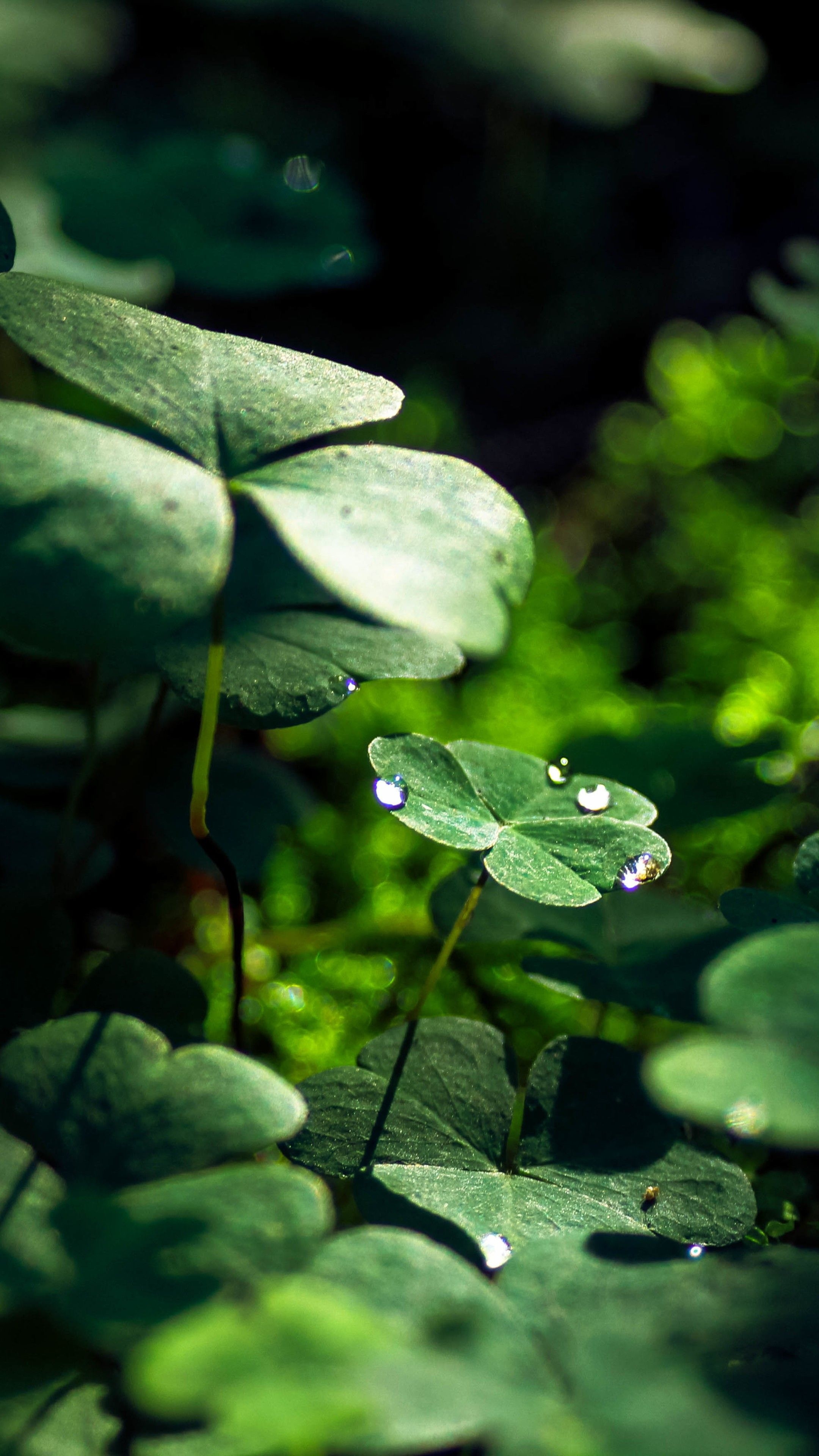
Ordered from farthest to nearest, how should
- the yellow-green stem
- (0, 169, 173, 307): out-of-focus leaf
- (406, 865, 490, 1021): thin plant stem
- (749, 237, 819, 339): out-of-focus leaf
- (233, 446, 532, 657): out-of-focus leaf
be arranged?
(0, 169, 173, 307): out-of-focus leaf → (749, 237, 819, 339): out-of-focus leaf → (406, 865, 490, 1021): thin plant stem → the yellow-green stem → (233, 446, 532, 657): out-of-focus leaf

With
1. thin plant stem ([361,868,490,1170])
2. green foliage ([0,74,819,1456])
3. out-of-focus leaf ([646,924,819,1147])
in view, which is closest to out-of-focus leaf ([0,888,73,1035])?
green foliage ([0,74,819,1456])

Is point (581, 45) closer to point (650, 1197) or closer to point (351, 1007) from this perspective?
point (351, 1007)

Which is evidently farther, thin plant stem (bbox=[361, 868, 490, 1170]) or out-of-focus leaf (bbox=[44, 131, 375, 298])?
out-of-focus leaf (bbox=[44, 131, 375, 298])

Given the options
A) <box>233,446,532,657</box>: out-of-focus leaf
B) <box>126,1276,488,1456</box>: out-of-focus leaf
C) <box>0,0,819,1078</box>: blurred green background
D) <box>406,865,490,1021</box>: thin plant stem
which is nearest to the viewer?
<box>126,1276,488,1456</box>: out-of-focus leaf

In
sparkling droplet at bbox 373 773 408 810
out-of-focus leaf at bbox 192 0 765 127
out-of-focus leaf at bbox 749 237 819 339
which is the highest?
out-of-focus leaf at bbox 192 0 765 127

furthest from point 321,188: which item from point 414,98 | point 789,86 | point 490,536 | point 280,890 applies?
point 789,86

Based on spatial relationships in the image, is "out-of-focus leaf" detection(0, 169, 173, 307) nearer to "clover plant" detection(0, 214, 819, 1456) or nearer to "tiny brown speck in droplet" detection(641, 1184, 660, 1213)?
"clover plant" detection(0, 214, 819, 1456)

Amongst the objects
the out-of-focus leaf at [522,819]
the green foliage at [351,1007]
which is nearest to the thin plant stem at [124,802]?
the green foliage at [351,1007]
